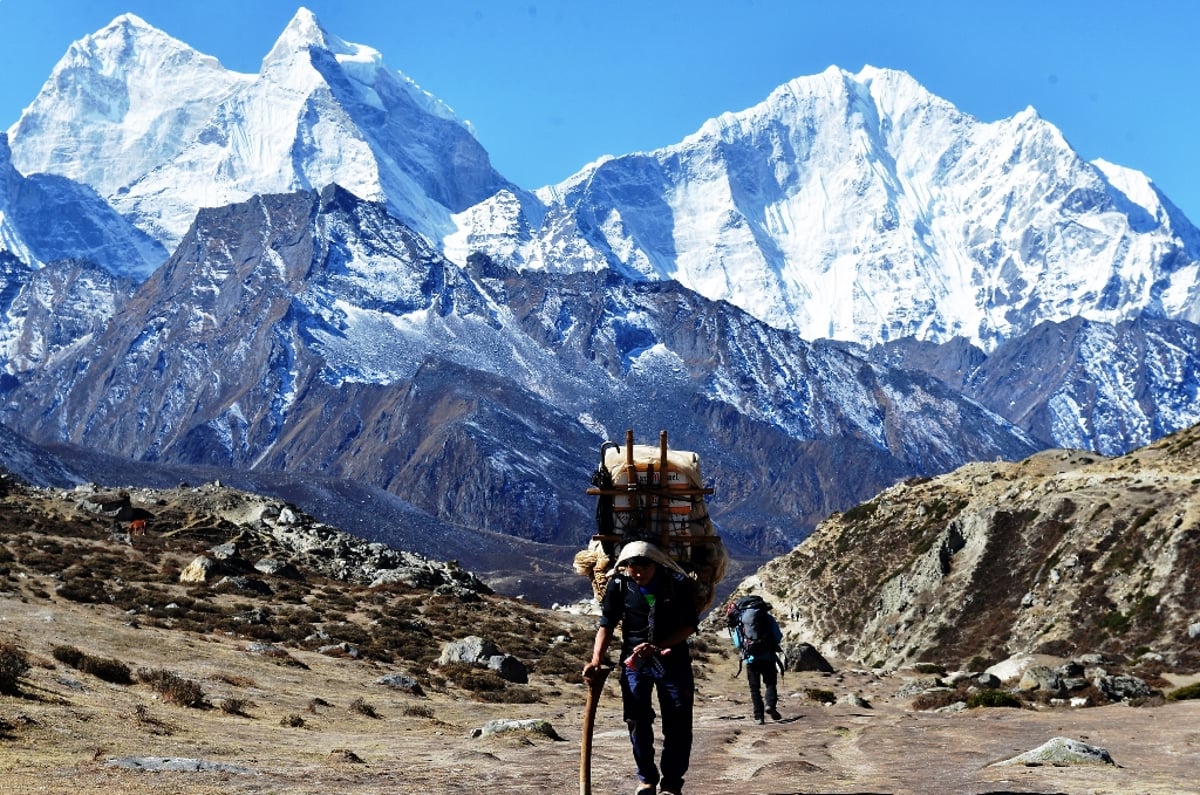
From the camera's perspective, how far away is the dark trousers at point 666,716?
17.8m

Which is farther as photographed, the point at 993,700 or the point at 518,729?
the point at 993,700

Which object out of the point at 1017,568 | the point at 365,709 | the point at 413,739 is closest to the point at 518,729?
the point at 413,739

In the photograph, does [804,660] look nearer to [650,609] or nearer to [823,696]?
[823,696]

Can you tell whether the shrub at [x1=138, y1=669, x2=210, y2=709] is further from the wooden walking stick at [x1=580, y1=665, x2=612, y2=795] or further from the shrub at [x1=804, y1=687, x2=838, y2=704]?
the shrub at [x1=804, y1=687, x2=838, y2=704]

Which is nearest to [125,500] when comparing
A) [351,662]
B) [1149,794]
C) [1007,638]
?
[351,662]

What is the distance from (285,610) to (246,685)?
66.5ft

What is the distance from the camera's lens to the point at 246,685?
3300 cm

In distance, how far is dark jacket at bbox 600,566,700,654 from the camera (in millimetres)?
18234

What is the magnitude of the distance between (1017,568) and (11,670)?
8078cm

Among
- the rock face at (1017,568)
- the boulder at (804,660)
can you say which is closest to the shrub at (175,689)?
the boulder at (804,660)

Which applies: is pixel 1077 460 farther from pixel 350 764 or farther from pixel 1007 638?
pixel 350 764

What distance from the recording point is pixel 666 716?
59.4ft

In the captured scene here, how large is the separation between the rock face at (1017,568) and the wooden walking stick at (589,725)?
5053cm

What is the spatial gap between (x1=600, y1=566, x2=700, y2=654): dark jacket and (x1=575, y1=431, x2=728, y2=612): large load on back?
5.08ft
